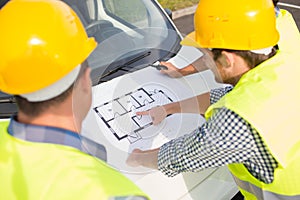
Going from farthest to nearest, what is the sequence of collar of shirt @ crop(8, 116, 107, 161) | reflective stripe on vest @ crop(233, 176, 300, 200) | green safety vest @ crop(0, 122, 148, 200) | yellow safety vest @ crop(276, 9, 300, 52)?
yellow safety vest @ crop(276, 9, 300, 52) → reflective stripe on vest @ crop(233, 176, 300, 200) → collar of shirt @ crop(8, 116, 107, 161) → green safety vest @ crop(0, 122, 148, 200)

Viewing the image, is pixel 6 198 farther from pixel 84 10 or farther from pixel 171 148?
pixel 84 10

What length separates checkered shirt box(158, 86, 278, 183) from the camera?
167 cm

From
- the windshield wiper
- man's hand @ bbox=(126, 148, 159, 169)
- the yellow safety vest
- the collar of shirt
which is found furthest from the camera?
the windshield wiper

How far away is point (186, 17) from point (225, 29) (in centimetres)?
525

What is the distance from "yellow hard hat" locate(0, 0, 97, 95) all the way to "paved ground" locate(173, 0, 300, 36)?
4980 mm

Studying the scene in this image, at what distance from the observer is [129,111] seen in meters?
2.28

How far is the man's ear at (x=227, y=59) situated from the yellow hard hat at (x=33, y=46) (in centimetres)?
75

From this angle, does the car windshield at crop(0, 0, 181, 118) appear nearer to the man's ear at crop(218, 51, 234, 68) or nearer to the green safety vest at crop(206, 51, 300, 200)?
the man's ear at crop(218, 51, 234, 68)

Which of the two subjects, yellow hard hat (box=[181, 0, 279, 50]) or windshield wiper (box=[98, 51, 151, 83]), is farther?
windshield wiper (box=[98, 51, 151, 83])

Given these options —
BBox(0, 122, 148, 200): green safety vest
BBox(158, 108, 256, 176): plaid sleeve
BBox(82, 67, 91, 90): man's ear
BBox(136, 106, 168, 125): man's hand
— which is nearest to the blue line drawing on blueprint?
BBox(136, 106, 168, 125): man's hand

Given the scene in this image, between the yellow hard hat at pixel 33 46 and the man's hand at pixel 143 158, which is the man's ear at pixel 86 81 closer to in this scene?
the yellow hard hat at pixel 33 46

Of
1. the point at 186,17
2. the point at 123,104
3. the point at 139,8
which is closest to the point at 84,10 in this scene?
the point at 139,8

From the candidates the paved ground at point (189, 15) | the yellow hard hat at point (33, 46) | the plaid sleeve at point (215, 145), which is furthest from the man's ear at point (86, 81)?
the paved ground at point (189, 15)

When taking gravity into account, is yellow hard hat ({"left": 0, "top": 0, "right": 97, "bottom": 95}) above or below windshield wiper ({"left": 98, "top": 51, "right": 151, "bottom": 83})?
above
